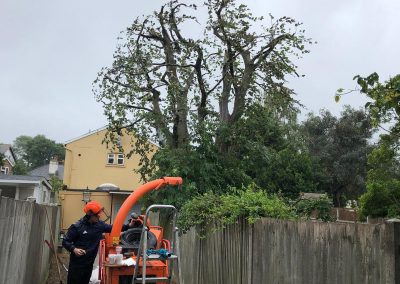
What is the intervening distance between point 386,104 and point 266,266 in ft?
9.29

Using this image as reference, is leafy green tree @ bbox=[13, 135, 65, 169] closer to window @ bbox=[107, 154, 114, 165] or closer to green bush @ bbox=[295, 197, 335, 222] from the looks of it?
window @ bbox=[107, 154, 114, 165]

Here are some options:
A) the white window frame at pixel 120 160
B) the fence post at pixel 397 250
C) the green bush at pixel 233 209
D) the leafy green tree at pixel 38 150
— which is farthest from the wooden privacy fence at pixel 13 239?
the leafy green tree at pixel 38 150

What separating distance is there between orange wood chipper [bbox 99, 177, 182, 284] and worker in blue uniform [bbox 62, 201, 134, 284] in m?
0.30

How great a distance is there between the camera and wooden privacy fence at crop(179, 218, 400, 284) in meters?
4.33

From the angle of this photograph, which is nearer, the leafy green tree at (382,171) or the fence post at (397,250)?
the fence post at (397,250)

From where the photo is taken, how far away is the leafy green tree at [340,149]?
33.8 meters

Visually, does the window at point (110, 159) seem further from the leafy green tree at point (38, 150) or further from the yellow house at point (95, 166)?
the leafy green tree at point (38, 150)

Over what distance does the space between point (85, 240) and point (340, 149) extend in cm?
2979

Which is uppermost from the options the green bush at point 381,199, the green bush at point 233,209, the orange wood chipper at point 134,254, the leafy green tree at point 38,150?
the leafy green tree at point 38,150

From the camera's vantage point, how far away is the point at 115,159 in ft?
118

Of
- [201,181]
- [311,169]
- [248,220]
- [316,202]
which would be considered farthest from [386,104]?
[311,169]

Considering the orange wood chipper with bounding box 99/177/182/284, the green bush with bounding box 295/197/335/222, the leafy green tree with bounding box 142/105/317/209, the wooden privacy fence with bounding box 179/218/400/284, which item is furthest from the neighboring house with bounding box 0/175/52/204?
the orange wood chipper with bounding box 99/177/182/284

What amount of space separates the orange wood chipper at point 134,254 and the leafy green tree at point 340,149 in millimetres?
26857

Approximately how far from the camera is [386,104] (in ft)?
21.4
